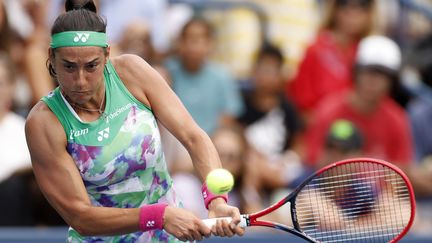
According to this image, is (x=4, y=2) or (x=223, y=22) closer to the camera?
(x=4, y=2)

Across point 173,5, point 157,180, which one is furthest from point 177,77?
point 157,180

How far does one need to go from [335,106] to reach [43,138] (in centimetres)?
374

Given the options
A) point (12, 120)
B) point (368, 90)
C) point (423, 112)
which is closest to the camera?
point (12, 120)

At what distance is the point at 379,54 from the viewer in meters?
8.30

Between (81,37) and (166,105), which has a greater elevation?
(81,37)

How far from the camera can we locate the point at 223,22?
9539 millimetres

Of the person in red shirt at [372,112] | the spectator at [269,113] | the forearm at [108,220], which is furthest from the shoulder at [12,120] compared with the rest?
the forearm at [108,220]

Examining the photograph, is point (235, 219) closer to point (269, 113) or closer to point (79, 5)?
point (79, 5)

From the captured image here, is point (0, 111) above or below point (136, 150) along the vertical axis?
above

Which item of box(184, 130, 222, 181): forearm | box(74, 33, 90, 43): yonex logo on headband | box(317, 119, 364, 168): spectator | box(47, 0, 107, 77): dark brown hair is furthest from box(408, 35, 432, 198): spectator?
box(74, 33, 90, 43): yonex logo on headband

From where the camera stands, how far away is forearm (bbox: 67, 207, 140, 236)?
16.1 ft

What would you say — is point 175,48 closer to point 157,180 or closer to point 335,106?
point 335,106

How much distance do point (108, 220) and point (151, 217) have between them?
8.3 inches

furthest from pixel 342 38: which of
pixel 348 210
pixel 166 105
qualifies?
pixel 166 105
